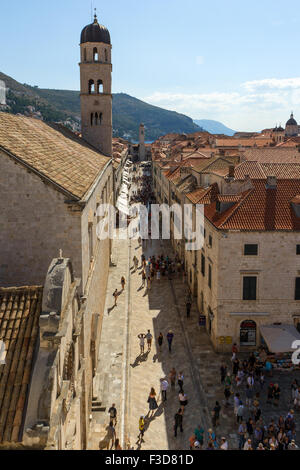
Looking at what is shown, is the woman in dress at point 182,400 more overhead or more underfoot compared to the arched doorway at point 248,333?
more underfoot

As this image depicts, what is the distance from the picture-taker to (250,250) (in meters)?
25.6

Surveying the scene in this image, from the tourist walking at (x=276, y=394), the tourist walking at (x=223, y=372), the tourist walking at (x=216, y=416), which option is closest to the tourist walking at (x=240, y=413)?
the tourist walking at (x=216, y=416)

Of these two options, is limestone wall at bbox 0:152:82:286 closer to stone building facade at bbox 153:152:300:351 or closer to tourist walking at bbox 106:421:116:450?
tourist walking at bbox 106:421:116:450

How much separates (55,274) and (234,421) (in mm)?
13638

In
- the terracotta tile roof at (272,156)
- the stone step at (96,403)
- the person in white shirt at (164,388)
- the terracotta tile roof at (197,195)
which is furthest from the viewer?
the terracotta tile roof at (272,156)

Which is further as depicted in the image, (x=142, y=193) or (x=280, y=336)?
(x=142, y=193)

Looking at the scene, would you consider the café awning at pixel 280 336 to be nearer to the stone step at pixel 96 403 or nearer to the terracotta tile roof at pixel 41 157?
the stone step at pixel 96 403

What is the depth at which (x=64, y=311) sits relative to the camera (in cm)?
1174

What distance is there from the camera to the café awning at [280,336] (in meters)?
24.2

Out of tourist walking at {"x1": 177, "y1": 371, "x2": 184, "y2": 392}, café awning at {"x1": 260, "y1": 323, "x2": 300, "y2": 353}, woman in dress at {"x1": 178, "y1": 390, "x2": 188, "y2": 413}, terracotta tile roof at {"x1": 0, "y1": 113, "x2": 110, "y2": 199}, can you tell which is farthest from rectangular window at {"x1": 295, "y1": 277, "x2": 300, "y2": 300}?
terracotta tile roof at {"x1": 0, "y1": 113, "x2": 110, "y2": 199}

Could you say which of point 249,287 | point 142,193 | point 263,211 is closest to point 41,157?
point 263,211

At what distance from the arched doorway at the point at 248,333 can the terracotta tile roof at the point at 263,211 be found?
6171 millimetres

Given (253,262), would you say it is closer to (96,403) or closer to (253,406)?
(253,406)

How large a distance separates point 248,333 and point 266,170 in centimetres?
1437
